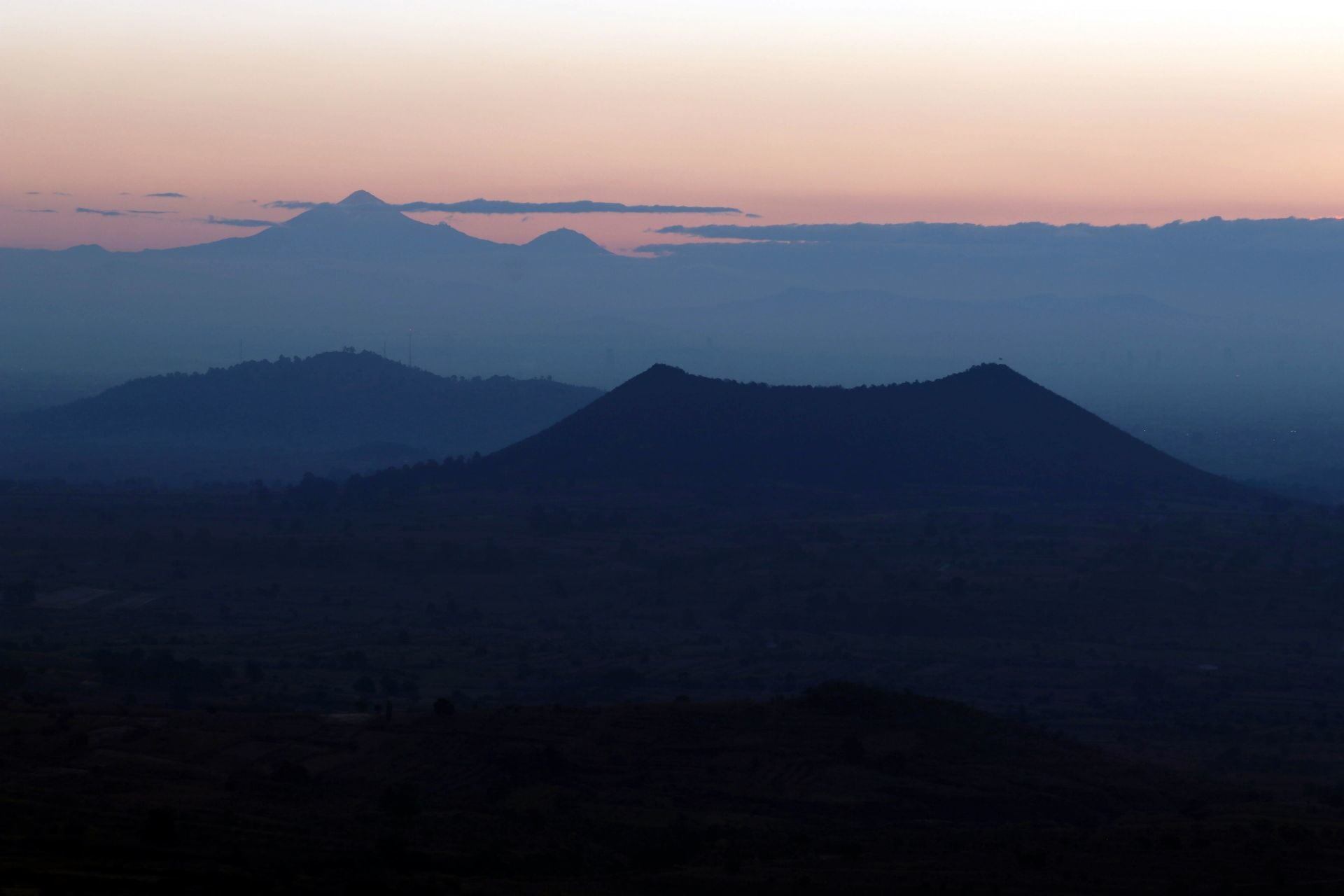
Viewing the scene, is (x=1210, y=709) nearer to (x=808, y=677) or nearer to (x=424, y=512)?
(x=808, y=677)

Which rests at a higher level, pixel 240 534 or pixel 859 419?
pixel 859 419

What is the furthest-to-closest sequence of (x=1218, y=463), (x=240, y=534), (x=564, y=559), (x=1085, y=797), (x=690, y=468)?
(x=1218, y=463) → (x=690, y=468) → (x=240, y=534) → (x=564, y=559) → (x=1085, y=797)

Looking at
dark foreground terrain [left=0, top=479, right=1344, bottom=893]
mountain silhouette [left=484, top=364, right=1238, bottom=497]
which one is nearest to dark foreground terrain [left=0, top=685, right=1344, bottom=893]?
dark foreground terrain [left=0, top=479, right=1344, bottom=893]

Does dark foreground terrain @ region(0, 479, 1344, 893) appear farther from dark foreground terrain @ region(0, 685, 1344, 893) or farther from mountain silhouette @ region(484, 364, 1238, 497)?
mountain silhouette @ region(484, 364, 1238, 497)

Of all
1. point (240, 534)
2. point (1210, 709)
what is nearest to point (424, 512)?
point (240, 534)

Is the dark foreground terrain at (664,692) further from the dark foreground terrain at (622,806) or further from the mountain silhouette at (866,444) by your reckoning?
the mountain silhouette at (866,444)

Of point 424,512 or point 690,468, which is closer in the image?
point 424,512
